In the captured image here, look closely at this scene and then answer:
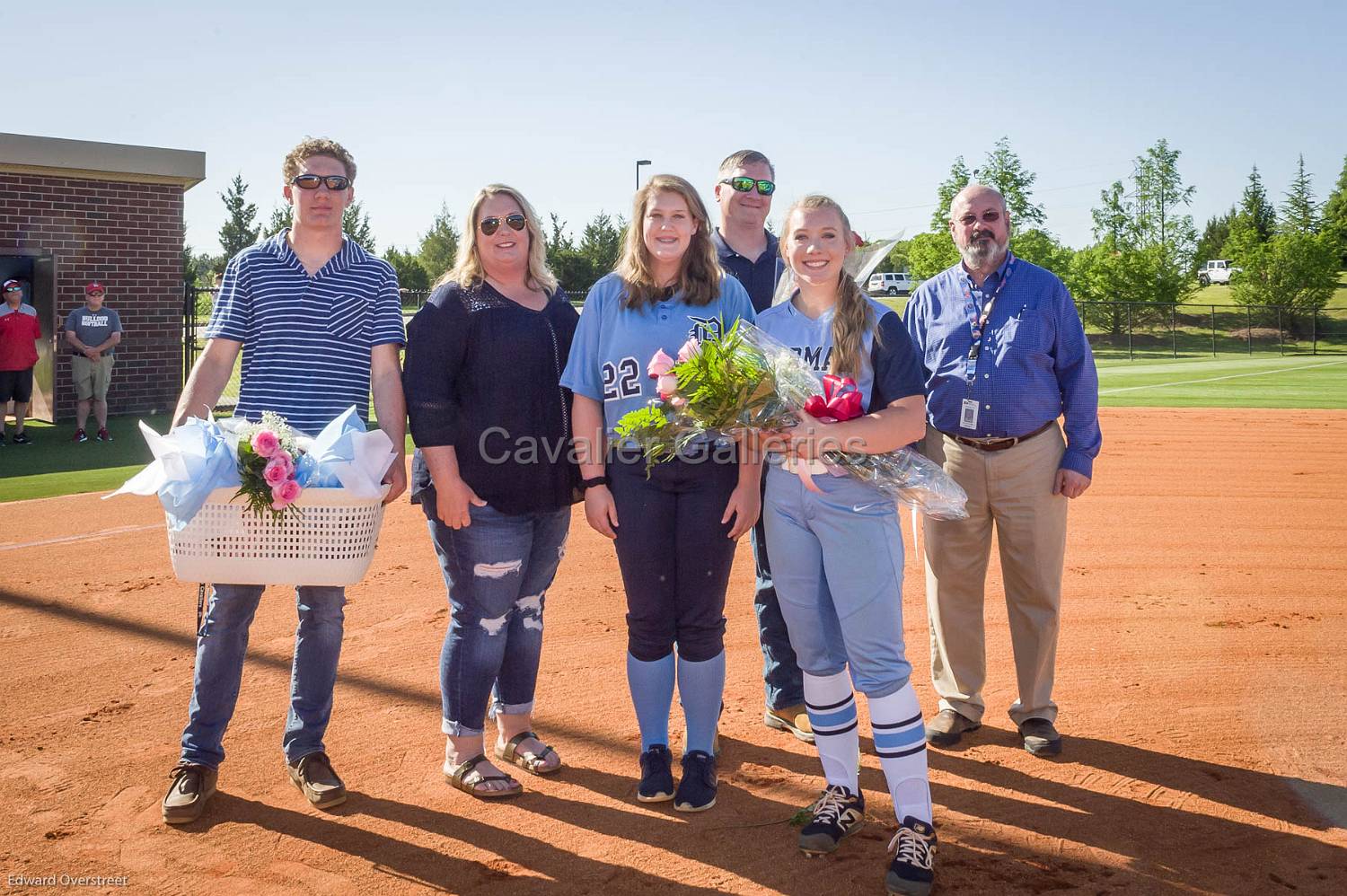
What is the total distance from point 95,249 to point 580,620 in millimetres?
13928

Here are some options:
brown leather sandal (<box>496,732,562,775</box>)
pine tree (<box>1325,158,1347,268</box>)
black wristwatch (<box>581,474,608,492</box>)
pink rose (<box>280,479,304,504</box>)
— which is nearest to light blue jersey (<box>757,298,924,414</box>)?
black wristwatch (<box>581,474,608,492</box>)

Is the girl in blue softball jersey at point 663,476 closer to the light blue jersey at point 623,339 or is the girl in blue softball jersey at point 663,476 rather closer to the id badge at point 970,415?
the light blue jersey at point 623,339

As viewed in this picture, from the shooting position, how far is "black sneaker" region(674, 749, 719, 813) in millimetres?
3871

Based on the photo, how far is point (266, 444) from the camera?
3.45 m

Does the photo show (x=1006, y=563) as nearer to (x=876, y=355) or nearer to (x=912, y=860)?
(x=876, y=355)

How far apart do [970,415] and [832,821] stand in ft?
6.16

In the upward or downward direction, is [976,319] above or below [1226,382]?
above

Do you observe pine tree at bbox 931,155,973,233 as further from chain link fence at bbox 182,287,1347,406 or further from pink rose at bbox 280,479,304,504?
pink rose at bbox 280,479,304,504

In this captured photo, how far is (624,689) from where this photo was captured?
516cm

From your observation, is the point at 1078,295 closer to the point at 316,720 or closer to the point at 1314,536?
the point at 1314,536

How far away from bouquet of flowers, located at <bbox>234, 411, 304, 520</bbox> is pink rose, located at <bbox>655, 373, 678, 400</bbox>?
127 centimetres

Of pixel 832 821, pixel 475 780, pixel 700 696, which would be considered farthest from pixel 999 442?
pixel 475 780

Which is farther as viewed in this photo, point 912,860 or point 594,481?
point 594,481

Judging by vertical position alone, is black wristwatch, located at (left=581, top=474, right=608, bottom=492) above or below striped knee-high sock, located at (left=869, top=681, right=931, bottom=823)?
above
